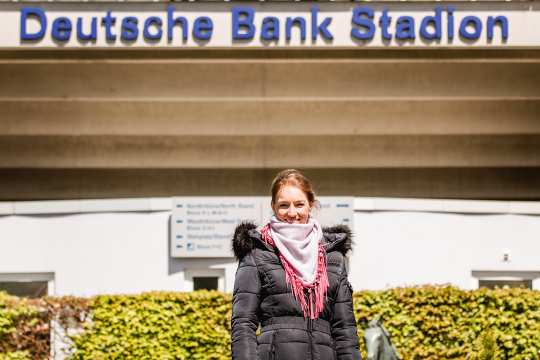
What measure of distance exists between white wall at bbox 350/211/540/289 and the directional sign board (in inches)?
14.5

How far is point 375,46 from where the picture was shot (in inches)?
560

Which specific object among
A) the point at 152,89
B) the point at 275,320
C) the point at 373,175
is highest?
the point at 152,89

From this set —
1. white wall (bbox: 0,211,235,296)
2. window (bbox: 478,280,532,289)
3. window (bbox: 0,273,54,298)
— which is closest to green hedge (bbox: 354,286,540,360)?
window (bbox: 478,280,532,289)

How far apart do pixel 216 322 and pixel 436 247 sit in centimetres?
389

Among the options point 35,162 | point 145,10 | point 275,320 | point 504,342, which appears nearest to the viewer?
point 275,320

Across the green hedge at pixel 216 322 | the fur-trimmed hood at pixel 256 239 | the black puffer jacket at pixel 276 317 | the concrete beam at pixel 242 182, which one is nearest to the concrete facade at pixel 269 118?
the concrete beam at pixel 242 182

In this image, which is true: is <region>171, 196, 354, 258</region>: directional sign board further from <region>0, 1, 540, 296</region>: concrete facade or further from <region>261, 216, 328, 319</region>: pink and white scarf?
<region>261, 216, 328, 319</region>: pink and white scarf

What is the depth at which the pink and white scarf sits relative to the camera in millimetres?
3980

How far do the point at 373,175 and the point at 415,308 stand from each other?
18.2ft

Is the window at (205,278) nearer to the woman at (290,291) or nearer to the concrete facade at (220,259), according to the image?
the concrete facade at (220,259)

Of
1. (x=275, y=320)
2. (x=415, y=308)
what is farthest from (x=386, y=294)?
(x=275, y=320)

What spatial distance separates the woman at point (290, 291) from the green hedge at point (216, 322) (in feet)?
19.5

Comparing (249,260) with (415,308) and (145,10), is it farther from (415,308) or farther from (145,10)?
(145,10)

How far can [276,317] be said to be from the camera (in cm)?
398
